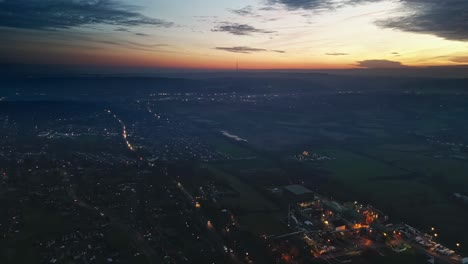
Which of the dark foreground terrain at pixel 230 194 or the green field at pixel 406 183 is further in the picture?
the green field at pixel 406 183

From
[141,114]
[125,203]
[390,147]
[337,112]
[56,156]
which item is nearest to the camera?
[125,203]

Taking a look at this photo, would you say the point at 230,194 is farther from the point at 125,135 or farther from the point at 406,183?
the point at 125,135

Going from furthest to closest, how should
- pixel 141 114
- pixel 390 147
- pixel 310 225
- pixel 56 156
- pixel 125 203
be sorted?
pixel 141 114
pixel 390 147
pixel 56 156
pixel 125 203
pixel 310 225

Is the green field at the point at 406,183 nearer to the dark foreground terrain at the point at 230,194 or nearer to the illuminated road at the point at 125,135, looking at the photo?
the dark foreground terrain at the point at 230,194

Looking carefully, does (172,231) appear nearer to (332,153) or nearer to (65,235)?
(65,235)

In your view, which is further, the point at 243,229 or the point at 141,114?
the point at 141,114

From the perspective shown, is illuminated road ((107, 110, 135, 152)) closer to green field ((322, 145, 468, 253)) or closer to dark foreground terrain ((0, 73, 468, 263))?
dark foreground terrain ((0, 73, 468, 263))

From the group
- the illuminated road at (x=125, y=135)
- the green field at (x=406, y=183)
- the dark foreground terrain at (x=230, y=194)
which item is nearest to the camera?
the dark foreground terrain at (x=230, y=194)

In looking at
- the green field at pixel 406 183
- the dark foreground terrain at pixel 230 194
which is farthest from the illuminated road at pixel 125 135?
the green field at pixel 406 183

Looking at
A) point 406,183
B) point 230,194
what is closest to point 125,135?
point 230,194

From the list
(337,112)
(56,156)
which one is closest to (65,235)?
(56,156)

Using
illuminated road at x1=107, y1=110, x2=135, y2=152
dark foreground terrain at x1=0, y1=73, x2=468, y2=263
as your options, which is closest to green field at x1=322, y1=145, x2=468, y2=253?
dark foreground terrain at x1=0, y1=73, x2=468, y2=263
